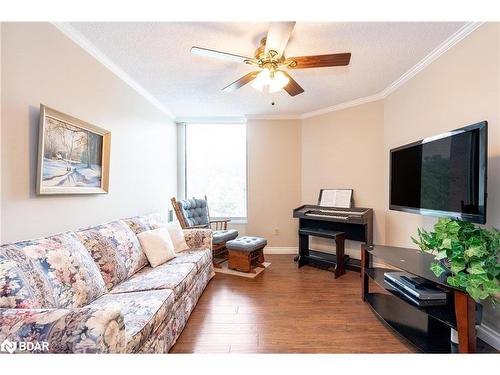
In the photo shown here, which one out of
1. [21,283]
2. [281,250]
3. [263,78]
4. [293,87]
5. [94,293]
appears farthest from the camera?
[281,250]

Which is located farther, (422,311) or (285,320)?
(285,320)

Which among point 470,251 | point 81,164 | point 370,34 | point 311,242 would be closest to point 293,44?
point 370,34

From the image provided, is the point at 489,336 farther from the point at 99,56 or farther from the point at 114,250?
the point at 99,56

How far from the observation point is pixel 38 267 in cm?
120

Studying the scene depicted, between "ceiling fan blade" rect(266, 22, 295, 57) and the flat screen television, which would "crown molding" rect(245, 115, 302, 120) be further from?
"ceiling fan blade" rect(266, 22, 295, 57)

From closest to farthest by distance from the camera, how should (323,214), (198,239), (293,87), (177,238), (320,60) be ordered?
1. (320,60)
2. (293,87)
3. (177,238)
4. (198,239)
5. (323,214)

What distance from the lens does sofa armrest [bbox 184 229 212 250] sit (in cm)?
280

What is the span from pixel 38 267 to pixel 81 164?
98 cm

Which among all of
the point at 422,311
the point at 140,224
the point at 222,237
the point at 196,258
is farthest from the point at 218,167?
the point at 422,311

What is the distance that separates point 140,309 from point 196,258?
1001 mm

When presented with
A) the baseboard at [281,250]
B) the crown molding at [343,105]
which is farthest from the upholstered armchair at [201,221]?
the crown molding at [343,105]

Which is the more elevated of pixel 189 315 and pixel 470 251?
pixel 470 251

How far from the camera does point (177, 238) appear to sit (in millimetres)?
2662
